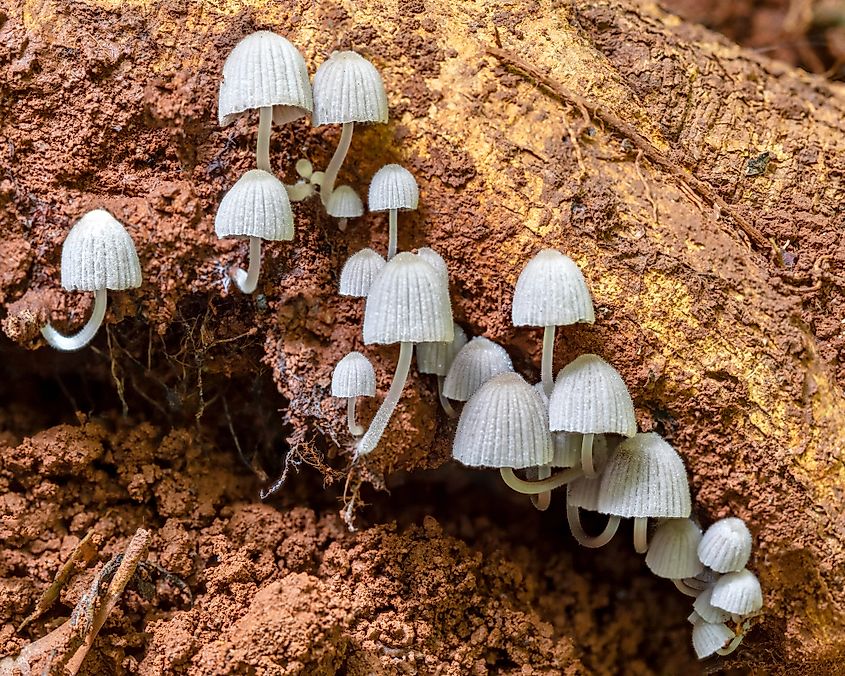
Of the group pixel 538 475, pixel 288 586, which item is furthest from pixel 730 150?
pixel 288 586

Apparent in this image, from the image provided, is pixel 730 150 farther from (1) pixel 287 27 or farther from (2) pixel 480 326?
(1) pixel 287 27

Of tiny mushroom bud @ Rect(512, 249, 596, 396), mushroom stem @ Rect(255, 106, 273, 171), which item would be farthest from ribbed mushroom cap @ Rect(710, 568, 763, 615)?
mushroom stem @ Rect(255, 106, 273, 171)

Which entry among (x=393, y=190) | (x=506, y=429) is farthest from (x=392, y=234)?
(x=506, y=429)

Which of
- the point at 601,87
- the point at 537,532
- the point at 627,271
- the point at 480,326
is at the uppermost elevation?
the point at 601,87

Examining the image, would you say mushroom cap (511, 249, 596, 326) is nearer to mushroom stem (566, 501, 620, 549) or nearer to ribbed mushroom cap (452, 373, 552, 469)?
ribbed mushroom cap (452, 373, 552, 469)

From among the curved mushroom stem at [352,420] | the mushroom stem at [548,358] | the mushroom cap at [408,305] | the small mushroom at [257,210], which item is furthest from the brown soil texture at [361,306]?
the mushroom cap at [408,305]

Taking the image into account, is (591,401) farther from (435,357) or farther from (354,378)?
(354,378)

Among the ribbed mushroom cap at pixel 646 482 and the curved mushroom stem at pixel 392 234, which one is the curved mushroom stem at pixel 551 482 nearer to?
the ribbed mushroom cap at pixel 646 482
